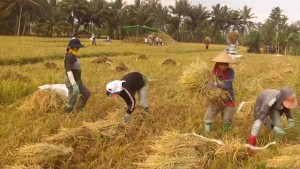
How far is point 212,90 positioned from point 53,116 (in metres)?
2.63

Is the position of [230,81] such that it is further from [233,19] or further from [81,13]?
[233,19]

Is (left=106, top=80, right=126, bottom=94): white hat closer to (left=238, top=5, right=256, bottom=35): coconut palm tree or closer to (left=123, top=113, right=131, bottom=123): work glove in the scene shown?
(left=123, top=113, right=131, bottom=123): work glove

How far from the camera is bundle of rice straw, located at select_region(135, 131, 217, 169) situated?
395 centimetres

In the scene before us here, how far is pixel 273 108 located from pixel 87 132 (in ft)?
8.37

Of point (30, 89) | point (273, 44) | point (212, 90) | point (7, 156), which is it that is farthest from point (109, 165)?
point (273, 44)

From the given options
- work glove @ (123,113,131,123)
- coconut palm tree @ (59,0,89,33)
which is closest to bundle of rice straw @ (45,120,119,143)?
A: work glove @ (123,113,131,123)

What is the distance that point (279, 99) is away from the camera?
4.87 meters

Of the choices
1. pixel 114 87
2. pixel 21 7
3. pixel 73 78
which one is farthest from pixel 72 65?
pixel 21 7

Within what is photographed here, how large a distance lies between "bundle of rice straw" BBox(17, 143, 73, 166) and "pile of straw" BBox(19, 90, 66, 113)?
7.20 feet

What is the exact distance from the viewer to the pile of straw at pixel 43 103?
21.1 feet

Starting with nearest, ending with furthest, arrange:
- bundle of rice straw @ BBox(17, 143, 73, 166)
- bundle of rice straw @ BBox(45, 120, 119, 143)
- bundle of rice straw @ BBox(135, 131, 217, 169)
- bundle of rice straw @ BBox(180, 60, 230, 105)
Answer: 1. bundle of rice straw @ BBox(135, 131, 217, 169)
2. bundle of rice straw @ BBox(17, 143, 73, 166)
3. bundle of rice straw @ BBox(45, 120, 119, 143)
4. bundle of rice straw @ BBox(180, 60, 230, 105)

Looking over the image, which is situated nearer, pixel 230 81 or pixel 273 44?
pixel 230 81

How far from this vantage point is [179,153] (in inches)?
169

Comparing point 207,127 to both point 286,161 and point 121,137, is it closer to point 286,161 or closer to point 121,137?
point 121,137
